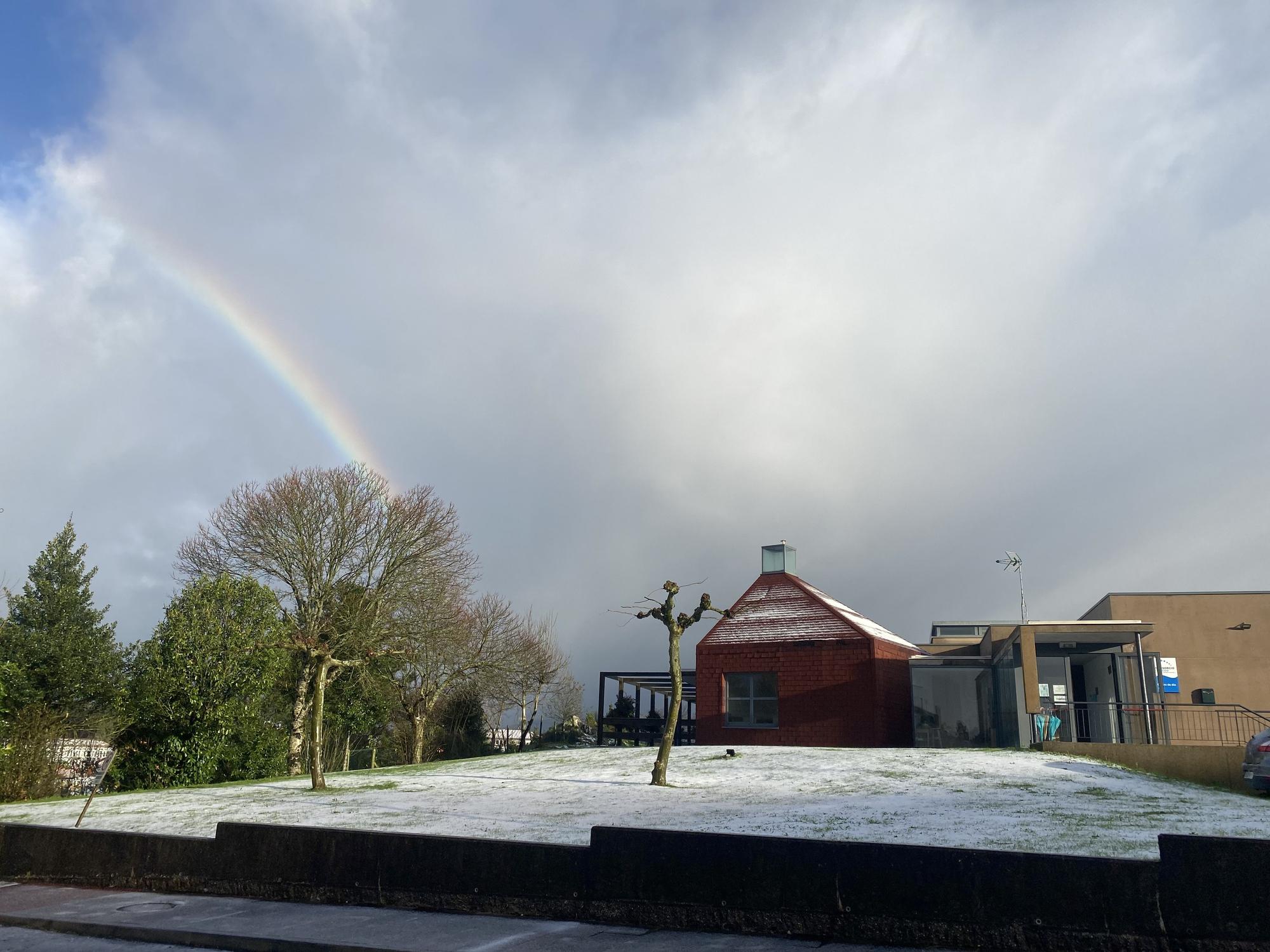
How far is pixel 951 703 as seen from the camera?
2789 cm

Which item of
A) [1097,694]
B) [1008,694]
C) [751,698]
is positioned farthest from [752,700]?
[1097,694]

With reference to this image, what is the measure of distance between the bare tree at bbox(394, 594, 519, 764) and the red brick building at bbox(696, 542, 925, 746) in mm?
9971

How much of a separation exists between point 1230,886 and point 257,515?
29635 mm

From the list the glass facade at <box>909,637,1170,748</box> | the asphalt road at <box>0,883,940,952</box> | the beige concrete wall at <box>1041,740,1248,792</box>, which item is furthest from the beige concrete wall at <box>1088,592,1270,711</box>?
the asphalt road at <box>0,883,940,952</box>

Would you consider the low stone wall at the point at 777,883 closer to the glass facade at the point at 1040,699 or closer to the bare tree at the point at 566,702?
the glass facade at the point at 1040,699

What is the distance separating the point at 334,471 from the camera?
32.0 m

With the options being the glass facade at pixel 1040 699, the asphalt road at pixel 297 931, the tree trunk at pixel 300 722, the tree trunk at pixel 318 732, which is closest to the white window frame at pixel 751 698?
the glass facade at pixel 1040 699

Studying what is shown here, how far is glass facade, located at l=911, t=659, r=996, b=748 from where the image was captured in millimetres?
27266

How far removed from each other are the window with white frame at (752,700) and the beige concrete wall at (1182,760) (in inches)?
415

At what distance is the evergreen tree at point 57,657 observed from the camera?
1112 inches

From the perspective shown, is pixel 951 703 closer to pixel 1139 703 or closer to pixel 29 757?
pixel 1139 703

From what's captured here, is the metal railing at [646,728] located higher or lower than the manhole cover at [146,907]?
higher

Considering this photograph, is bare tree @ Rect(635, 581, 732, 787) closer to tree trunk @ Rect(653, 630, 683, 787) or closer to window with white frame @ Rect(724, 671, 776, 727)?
tree trunk @ Rect(653, 630, 683, 787)

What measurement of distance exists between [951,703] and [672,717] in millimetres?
13847
